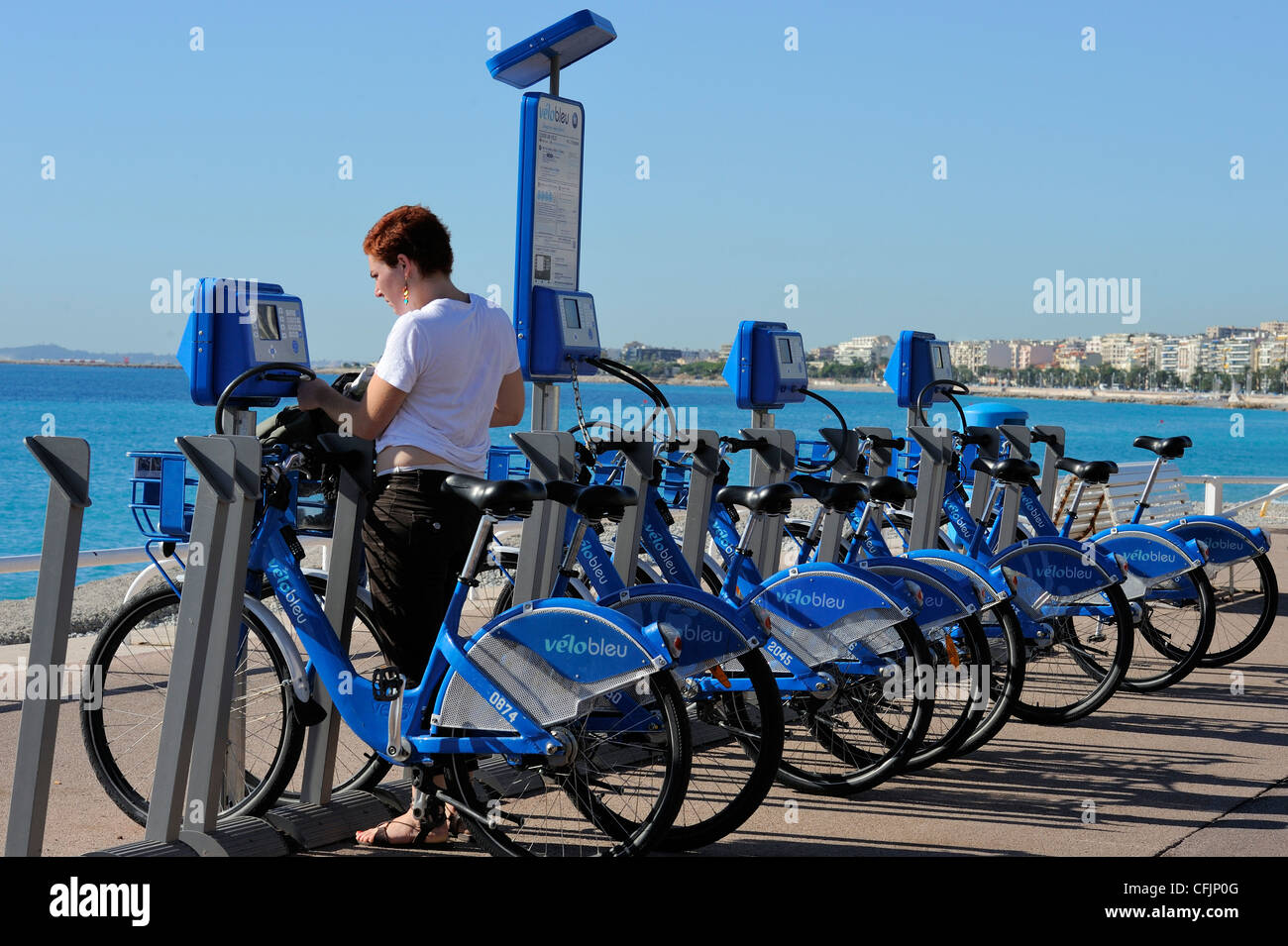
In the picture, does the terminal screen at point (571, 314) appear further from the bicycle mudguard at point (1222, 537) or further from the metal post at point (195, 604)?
the bicycle mudguard at point (1222, 537)

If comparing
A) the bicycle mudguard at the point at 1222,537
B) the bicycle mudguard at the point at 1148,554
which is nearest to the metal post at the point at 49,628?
the bicycle mudguard at the point at 1148,554

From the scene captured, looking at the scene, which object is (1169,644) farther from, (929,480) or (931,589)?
(931,589)

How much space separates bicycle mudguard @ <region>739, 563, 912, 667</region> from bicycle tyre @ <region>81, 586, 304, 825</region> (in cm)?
140

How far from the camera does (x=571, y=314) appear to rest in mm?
5203

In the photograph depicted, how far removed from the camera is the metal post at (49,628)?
117 inches

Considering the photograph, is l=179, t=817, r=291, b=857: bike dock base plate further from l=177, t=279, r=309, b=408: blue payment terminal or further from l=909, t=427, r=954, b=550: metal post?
l=909, t=427, r=954, b=550: metal post

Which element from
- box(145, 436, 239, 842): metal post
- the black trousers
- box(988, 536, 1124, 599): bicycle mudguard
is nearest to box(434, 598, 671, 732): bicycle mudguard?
the black trousers

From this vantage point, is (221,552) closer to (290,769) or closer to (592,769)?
(290,769)

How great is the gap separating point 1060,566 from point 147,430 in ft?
196

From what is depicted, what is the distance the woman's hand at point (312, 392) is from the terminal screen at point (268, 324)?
0.23 meters

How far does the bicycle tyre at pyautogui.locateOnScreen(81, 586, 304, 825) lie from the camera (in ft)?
12.0
